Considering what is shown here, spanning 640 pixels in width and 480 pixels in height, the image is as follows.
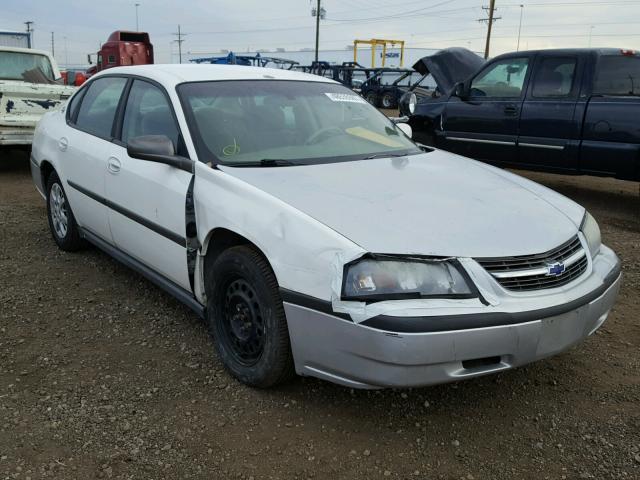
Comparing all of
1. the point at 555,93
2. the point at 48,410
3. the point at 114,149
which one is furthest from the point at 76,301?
the point at 555,93

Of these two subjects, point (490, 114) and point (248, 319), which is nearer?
point (248, 319)

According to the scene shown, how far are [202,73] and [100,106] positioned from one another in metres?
1.03

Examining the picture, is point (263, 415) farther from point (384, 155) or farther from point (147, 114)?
point (147, 114)

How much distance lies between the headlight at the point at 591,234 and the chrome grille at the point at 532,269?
0.29 meters

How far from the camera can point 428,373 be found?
228 cm

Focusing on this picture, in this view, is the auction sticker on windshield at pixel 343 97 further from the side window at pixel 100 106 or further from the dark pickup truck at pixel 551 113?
the dark pickup truck at pixel 551 113

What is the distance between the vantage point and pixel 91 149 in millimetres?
4043

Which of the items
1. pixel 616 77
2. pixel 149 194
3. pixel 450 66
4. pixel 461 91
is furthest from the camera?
pixel 450 66

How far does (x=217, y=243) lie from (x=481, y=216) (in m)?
1.28

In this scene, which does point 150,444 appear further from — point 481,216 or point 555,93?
point 555,93

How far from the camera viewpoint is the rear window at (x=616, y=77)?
252 inches

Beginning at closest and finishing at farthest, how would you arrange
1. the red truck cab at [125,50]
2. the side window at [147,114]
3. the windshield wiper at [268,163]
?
1. the windshield wiper at [268,163]
2. the side window at [147,114]
3. the red truck cab at [125,50]

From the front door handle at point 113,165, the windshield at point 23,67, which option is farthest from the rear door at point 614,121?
the windshield at point 23,67

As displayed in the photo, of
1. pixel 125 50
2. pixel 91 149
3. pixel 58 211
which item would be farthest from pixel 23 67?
pixel 125 50
